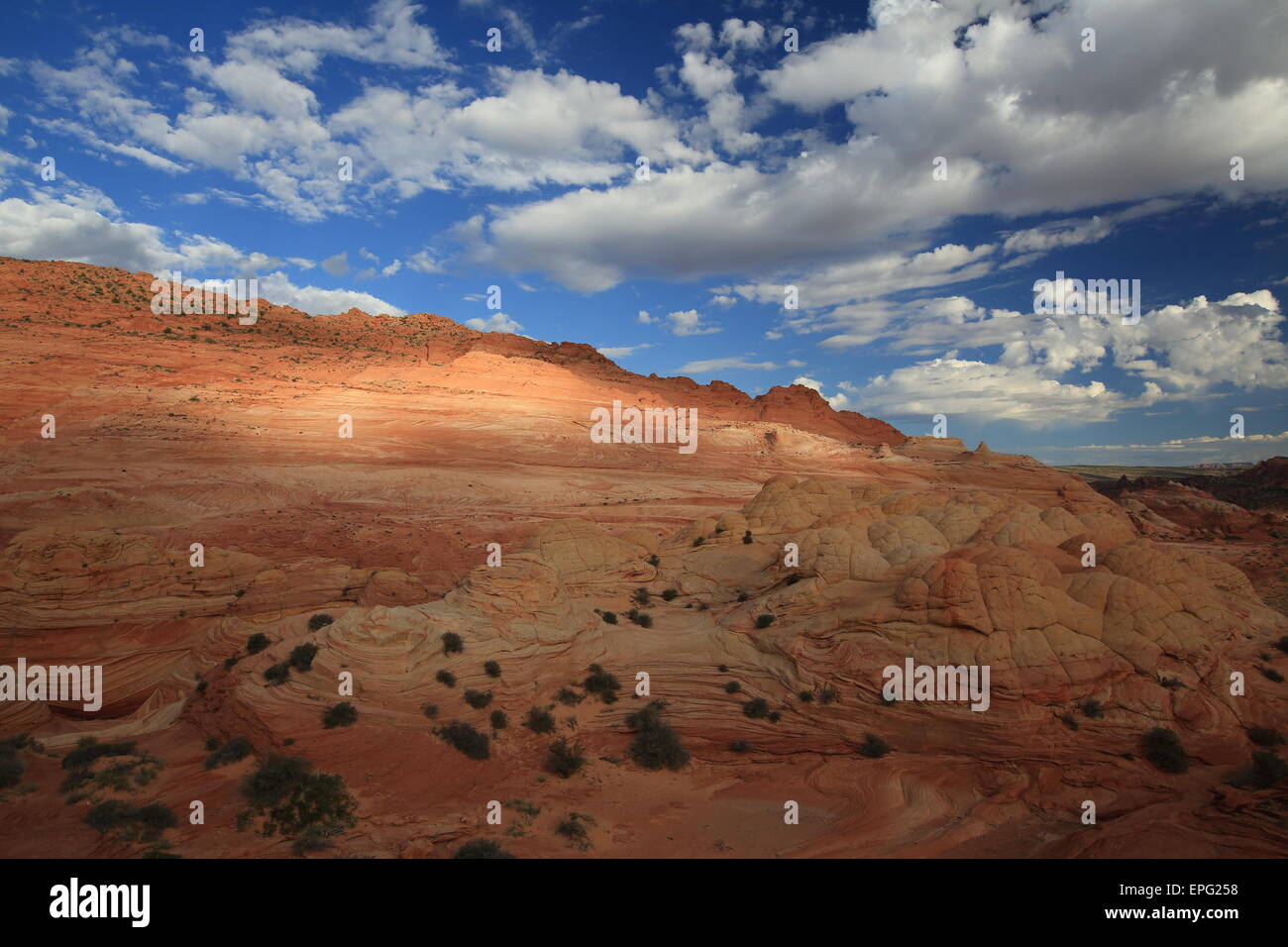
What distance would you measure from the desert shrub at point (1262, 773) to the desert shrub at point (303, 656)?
19907 mm

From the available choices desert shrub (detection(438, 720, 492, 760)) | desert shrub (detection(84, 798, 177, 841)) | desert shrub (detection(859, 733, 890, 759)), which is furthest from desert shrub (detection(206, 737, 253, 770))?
desert shrub (detection(859, 733, 890, 759))

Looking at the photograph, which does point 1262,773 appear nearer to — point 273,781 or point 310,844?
point 310,844

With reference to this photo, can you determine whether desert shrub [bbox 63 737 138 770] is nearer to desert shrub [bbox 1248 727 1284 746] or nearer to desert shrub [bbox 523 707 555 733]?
desert shrub [bbox 523 707 555 733]

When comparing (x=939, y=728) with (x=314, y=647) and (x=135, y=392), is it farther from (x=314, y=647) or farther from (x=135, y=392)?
(x=135, y=392)

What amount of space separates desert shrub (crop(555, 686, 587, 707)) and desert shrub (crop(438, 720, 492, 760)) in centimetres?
233

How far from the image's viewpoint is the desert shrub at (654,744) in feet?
49.9

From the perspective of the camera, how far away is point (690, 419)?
2817 inches

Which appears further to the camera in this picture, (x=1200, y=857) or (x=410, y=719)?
(x=410, y=719)

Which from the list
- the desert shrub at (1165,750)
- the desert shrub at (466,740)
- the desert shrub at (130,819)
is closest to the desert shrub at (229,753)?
the desert shrub at (130,819)

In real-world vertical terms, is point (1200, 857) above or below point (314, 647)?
below

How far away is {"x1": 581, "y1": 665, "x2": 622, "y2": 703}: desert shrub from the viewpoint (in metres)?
16.7
